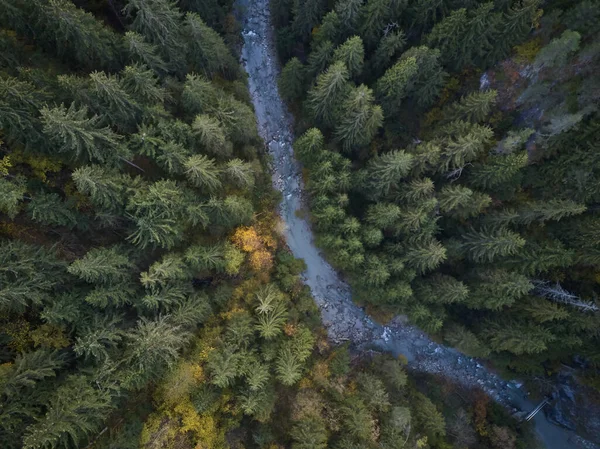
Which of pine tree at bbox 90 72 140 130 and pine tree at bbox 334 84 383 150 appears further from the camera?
pine tree at bbox 334 84 383 150

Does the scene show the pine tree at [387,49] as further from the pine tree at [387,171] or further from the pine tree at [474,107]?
the pine tree at [387,171]

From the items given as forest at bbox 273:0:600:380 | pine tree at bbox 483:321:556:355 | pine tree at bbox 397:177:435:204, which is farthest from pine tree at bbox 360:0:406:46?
pine tree at bbox 483:321:556:355

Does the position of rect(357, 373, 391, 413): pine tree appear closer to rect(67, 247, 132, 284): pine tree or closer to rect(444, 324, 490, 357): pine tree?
rect(444, 324, 490, 357): pine tree

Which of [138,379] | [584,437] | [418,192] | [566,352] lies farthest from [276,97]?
[584,437]

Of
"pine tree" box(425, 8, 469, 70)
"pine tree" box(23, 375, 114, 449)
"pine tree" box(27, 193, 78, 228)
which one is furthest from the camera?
"pine tree" box(425, 8, 469, 70)

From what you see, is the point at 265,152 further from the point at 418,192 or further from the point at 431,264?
the point at 431,264

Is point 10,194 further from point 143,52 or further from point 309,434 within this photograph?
point 309,434

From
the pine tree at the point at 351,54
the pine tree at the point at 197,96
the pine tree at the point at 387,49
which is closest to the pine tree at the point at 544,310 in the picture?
the pine tree at the point at 387,49

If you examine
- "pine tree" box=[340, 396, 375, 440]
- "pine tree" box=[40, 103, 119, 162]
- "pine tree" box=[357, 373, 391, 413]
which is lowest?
"pine tree" box=[357, 373, 391, 413]
